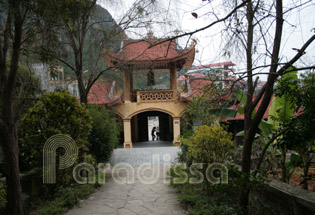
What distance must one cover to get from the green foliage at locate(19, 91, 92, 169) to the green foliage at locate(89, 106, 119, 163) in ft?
8.72

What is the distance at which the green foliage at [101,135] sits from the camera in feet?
31.1

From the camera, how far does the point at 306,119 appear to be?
3439 mm

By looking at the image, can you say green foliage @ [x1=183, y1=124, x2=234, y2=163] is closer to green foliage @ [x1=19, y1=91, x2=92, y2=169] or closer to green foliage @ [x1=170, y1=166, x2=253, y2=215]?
green foliage @ [x1=170, y1=166, x2=253, y2=215]

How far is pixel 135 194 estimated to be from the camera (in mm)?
6953

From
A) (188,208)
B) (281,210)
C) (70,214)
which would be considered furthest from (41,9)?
(281,210)

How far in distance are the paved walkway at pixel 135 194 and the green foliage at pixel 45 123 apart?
1.57m

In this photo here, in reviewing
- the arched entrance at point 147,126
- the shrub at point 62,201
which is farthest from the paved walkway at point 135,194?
the arched entrance at point 147,126

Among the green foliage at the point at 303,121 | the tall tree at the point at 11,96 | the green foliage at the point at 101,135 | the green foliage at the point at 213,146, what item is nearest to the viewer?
the green foliage at the point at 303,121

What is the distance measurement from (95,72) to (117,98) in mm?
7572

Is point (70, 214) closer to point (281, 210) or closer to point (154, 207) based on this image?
point (154, 207)

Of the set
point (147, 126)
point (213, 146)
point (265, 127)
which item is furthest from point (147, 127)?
point (265, 127)

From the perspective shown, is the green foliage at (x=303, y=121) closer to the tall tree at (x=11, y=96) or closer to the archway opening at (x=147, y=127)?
the tall tree at (x=11, y=96)

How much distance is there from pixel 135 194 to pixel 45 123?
2.76 metres

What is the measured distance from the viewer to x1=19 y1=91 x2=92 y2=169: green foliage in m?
6.19
